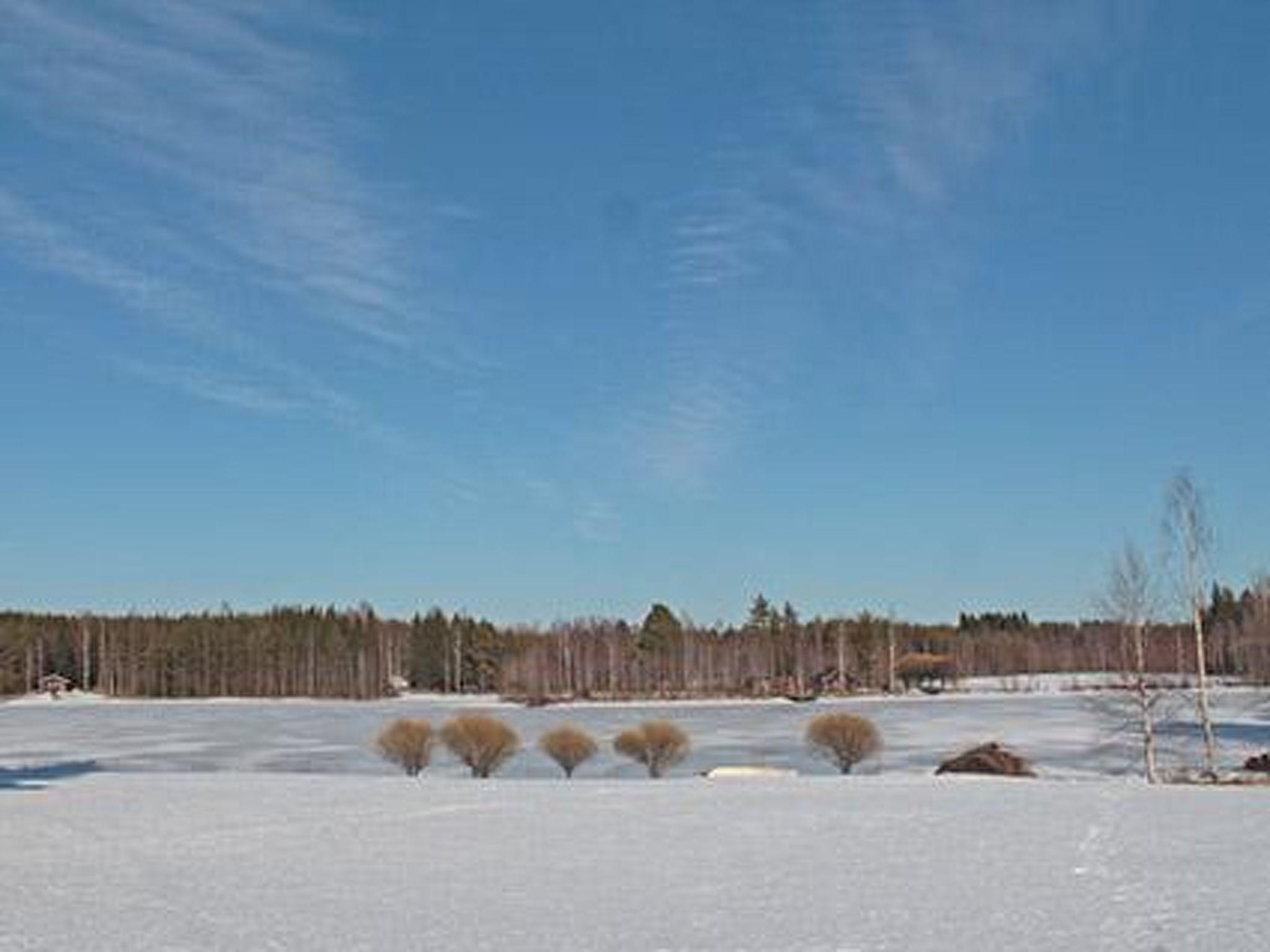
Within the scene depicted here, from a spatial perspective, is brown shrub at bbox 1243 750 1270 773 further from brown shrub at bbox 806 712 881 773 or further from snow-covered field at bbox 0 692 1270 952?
brown shrub at bbox 806 712 881 773

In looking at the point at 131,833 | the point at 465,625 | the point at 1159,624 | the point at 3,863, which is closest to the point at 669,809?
the point at 131,833

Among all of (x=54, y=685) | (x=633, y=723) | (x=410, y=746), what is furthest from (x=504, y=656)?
(x=410, y=746)

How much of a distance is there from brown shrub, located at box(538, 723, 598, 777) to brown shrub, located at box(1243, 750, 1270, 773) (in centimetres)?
Result: 1688

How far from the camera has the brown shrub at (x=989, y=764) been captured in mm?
35281

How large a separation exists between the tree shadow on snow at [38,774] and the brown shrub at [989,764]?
20.7m

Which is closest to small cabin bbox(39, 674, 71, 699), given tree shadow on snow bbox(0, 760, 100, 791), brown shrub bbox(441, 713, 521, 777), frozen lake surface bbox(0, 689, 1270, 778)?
frozen lake surface bbox(0, 689, 1270, 778)

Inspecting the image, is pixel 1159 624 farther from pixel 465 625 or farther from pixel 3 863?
pixel 465 625

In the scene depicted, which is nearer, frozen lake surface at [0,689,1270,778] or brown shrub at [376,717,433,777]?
brown shrub at [376,717,433,777]

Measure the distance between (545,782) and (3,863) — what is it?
14.6m

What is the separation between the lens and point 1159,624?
44531mm

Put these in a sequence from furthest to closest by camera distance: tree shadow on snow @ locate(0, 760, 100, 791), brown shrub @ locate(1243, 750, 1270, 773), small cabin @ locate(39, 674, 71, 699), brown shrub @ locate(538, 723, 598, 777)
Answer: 1. small cabin @ locate(39, 674, 71, 699)
2. brown shrub @ locate(538, 723, 598, 777)
3. brown shrub @ locate(1243, 750, 1270, 773)
4. tree shadow on snow @ locate(0, 760, 100, 791)

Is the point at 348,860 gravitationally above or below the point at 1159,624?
below

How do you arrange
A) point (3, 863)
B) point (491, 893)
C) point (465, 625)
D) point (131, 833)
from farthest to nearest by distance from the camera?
point (465, 625) < point (131, 833) < point (3, 863) < point (491, 893)

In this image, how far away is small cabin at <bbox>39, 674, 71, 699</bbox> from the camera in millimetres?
125625
